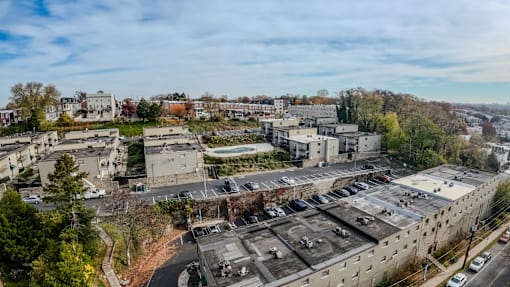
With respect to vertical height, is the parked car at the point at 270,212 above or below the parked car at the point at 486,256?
above

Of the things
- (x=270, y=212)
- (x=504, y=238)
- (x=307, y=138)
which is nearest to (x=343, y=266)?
(x=270, y=212)

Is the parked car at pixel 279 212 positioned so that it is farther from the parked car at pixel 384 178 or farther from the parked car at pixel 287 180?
the parked car at pixel 384 178

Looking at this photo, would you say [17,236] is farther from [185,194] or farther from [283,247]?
[283,247]

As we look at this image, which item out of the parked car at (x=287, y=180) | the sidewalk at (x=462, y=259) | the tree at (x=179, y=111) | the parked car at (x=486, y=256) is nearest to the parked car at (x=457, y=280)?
the sidewalk at (x=462, y=259)

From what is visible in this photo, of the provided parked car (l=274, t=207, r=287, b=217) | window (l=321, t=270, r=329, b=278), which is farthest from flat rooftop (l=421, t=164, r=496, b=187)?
window (l=321, t=270, r=329, b=278)

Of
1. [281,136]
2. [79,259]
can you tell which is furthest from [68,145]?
[281,136]
